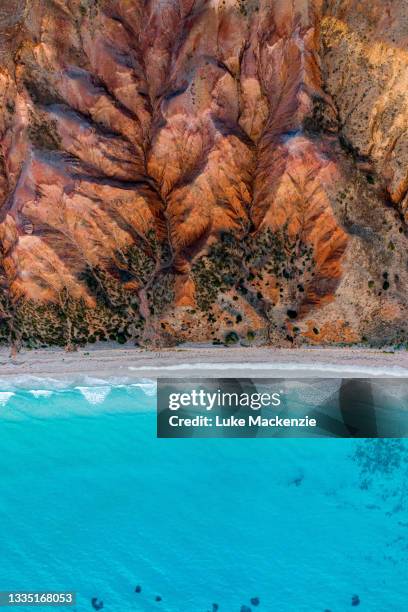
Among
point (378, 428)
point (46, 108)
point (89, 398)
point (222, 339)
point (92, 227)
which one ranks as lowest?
point (378, 428)

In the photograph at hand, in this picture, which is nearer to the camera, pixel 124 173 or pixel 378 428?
pixel 124 173

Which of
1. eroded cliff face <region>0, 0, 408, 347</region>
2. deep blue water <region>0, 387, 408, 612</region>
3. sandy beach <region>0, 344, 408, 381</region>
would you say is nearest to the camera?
eroded cliff face <region>0, 0, 408, 347</region>

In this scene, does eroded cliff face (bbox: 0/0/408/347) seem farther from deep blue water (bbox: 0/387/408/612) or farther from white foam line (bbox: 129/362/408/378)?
deep blue water (bbox: 0/387/408/612)

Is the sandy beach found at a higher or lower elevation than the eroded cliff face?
lower

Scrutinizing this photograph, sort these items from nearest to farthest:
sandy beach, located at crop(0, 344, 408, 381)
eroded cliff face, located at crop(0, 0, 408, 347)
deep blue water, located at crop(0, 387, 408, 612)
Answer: eroded cliff face, located at crop(0, 0, 408, 347) < sandy beach, located at crop(0, 344, 408, 381) < deep blue water, located at crop(0, 387, 408, 612)

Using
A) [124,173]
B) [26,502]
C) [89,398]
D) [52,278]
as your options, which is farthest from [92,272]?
[26,502]

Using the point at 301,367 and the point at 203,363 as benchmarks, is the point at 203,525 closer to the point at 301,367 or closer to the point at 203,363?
the point at 203,363

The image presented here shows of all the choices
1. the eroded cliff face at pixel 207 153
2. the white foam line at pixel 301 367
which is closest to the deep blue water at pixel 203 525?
the white foam line at pixel 301 367

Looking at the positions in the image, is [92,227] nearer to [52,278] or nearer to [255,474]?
[52,278]

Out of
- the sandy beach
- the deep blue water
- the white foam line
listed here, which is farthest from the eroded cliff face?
the deep blue water
